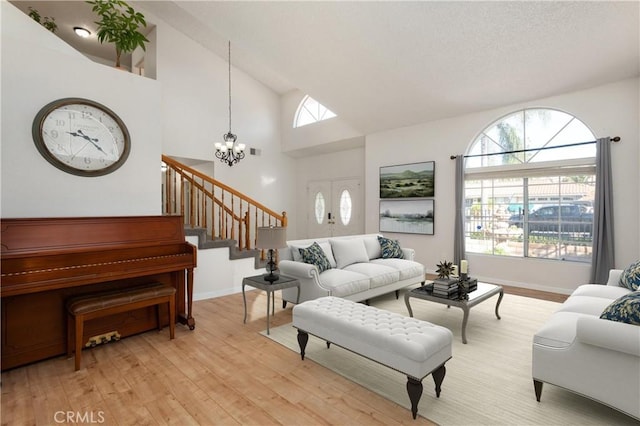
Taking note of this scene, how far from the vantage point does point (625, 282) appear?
10.5 feet

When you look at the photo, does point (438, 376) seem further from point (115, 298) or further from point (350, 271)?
point (115, 298)

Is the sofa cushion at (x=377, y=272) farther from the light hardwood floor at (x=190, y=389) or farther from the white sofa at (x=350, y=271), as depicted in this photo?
the light hardwood floor at (x=190, y=389)

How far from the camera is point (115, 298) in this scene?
2.84 meters

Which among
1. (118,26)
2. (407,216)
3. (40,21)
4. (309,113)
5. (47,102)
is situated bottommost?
(407,216)

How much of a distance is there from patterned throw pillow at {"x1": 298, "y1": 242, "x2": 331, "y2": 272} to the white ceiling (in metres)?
3.10

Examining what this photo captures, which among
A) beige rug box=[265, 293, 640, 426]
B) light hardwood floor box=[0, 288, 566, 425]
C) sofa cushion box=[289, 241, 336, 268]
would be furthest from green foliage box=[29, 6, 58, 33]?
beige rug box=[265, 293, 640, 426]

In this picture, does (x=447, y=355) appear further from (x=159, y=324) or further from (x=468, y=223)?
(x=468, y=223)

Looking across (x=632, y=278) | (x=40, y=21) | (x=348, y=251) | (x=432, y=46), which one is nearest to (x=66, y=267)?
(x=348, y=251)

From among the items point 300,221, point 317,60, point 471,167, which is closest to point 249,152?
point 300,221

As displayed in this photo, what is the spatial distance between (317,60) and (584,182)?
4.53m

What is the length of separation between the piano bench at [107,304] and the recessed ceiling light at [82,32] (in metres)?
6.13

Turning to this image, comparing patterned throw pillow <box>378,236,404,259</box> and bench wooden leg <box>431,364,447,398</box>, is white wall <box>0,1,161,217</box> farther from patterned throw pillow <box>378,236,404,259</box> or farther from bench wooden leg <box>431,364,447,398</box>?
bench wooden leg <box>431,364,447,398</box>
